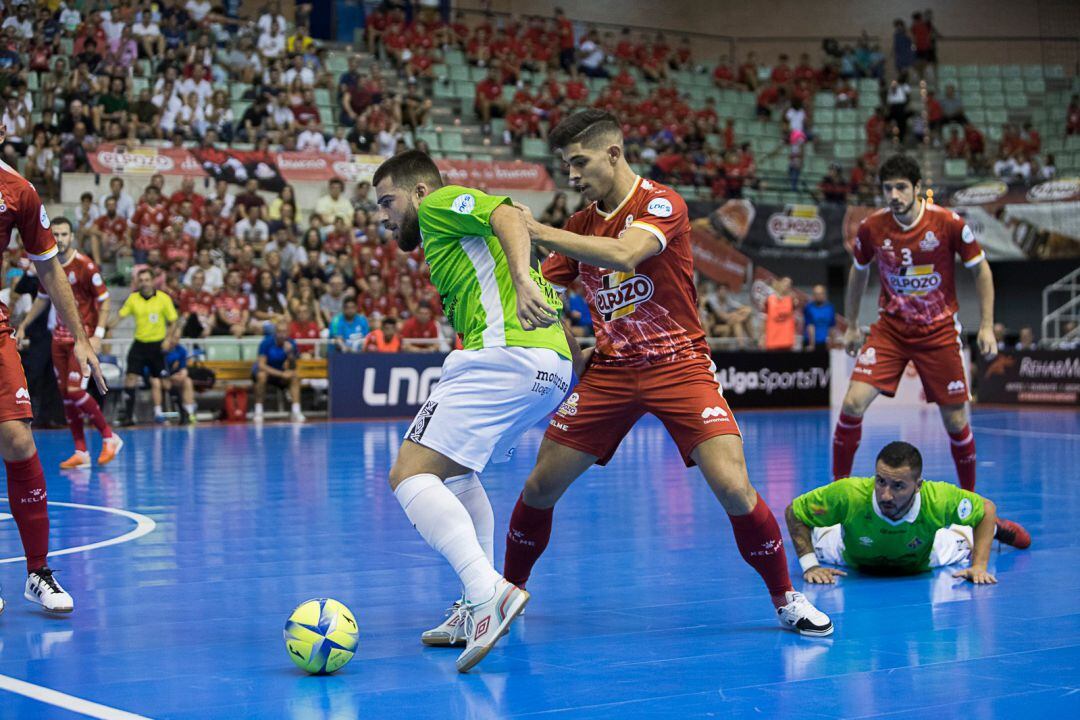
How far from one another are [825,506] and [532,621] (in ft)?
6.03

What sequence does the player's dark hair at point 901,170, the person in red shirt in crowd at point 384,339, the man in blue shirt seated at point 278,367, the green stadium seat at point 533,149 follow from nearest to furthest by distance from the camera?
the player's dark hair at point 901,170 < the man in blue shirt seated at point 278,367 < the person in red shirt in crowd at point 384,339 < the green stadium seat at point 533,149

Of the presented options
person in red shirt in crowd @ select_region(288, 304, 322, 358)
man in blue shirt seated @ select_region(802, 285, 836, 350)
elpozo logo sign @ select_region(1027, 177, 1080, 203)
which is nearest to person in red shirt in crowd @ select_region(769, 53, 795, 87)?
elpozo logo sign @ select_region(1027, 177, 1080, 203)

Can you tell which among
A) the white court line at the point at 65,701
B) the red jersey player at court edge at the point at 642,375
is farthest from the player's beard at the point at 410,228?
the white court line at the point at 65,701

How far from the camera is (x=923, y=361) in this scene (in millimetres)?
8742

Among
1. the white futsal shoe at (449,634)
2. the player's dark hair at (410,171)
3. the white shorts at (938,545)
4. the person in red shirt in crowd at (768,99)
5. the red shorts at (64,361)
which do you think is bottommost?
the white shorts at (938,545)

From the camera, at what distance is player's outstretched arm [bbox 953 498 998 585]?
21.5ft

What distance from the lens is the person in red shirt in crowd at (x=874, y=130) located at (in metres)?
32.2

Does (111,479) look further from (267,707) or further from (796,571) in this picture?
(267,707)

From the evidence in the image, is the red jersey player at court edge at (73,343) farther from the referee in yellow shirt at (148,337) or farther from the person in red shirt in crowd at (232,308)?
the person in red shirt in crowd at (232,308)

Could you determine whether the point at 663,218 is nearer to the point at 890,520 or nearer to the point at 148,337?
the point at 890,520

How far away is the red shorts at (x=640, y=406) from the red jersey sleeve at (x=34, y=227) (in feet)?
8.15

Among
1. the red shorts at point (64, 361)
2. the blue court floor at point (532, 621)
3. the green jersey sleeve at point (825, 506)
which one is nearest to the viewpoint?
the blue court floor at point (532, 621)

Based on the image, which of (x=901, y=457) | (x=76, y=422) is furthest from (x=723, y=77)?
(x=901, y=457)

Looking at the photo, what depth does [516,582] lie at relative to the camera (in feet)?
18.9
